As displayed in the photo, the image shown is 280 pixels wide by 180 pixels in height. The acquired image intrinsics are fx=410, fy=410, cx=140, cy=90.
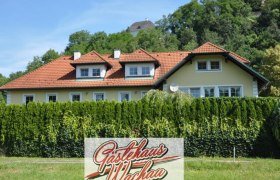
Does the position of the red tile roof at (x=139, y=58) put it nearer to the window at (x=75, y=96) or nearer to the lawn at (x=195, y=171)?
the window at (x=75, y=96)

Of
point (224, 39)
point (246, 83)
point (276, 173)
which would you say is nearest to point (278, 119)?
point (276, 173)

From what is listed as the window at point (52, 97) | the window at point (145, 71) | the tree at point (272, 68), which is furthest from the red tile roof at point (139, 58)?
the tree at point (272, 68)

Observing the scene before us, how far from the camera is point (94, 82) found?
32562mm

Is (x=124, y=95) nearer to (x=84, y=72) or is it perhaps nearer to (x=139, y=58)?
(x=139, y=58)

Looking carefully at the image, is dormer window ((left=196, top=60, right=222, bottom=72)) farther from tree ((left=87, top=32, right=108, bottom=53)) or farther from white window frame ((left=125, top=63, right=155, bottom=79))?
tree ((left=87, top=32, right=108, bottom=53))

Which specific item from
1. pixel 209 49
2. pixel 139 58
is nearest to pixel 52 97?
pixel 139 58

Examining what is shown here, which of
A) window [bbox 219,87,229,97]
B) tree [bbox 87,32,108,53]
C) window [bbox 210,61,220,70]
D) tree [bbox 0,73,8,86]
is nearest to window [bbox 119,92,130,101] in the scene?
window [bbox 210,61,220,70]

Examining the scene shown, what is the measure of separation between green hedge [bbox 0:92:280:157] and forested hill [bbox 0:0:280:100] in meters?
38.5

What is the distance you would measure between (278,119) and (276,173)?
6597 millimetres

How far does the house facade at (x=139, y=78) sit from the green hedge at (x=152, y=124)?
686 centimetres

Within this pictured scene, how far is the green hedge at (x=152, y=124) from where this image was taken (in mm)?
21969

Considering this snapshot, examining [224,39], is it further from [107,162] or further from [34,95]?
[107,162]

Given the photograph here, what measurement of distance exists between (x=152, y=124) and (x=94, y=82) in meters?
11.0

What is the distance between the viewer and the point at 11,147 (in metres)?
23.6
